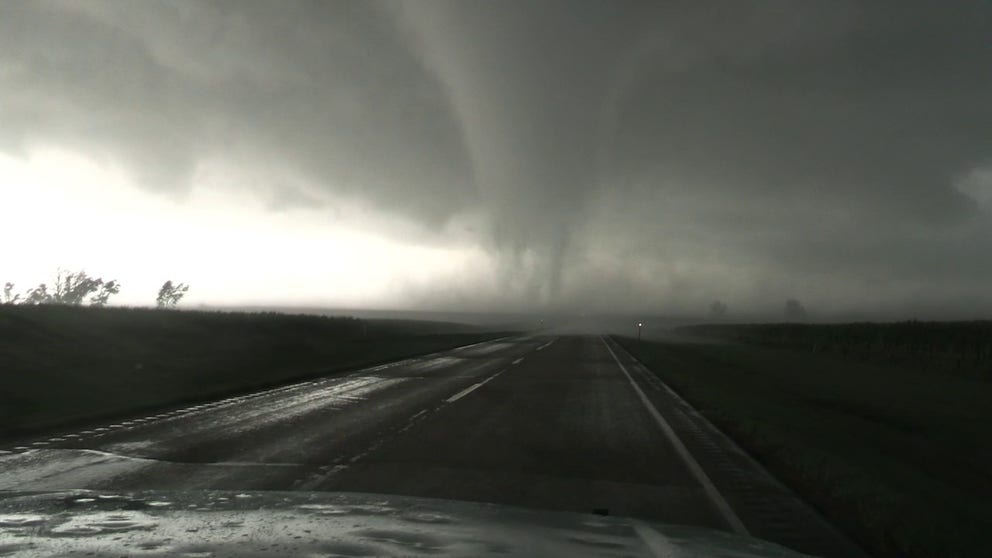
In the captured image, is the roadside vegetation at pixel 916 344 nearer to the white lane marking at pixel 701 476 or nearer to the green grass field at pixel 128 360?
the white lane marking at pixel 701 476

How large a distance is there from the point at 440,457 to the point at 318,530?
451 centimetres

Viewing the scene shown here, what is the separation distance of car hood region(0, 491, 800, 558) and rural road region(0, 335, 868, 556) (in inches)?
47.5

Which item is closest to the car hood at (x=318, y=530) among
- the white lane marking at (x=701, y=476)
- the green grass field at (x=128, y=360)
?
the white lane marking at (x=701, y=476)

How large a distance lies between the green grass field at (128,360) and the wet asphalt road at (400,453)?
7.55ft

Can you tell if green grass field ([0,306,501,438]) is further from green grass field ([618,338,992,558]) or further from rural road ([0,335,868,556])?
green grass field ([618,338,992,558])

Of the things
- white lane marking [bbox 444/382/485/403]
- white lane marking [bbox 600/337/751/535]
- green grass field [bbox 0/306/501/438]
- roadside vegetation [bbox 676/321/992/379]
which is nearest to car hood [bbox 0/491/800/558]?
white lane marking [bbox 600/337/751/535]

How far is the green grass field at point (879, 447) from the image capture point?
6.33m

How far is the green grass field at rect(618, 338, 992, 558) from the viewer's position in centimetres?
633

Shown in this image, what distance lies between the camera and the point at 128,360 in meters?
24.8

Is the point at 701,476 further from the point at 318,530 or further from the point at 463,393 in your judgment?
the point at 463,393

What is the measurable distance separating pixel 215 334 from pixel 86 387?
2342 cm

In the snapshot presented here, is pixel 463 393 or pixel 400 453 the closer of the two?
pixel 400 453

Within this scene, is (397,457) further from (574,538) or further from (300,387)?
(300,387)

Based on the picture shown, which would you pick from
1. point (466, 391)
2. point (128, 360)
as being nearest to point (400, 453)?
point (466, 391)
